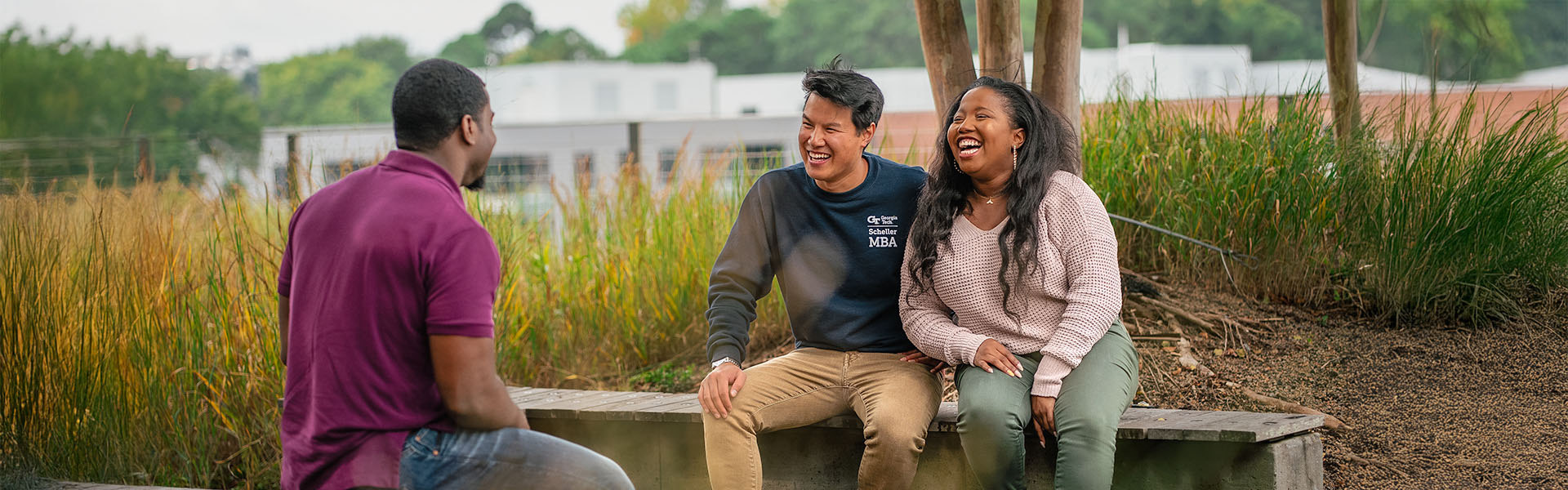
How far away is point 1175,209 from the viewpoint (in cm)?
492

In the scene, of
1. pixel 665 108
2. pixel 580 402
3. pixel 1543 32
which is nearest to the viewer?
pixel 580 402

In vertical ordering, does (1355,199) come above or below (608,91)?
below

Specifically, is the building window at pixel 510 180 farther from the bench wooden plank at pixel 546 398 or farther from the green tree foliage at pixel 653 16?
the green tree foliage at pixel 653 16

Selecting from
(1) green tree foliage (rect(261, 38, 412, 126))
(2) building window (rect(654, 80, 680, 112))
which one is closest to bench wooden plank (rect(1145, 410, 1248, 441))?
(2) building window (rect(654, 80, 680, 112))

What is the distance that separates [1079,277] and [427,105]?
1.57 m

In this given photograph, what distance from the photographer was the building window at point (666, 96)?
55.7 m

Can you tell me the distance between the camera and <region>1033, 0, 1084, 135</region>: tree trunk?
446cm

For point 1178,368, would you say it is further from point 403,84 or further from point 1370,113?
point 403,84

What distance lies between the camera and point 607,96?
54.3 meters

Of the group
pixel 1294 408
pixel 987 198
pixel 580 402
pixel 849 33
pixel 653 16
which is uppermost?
pixel 653 16

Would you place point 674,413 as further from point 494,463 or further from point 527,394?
point 494,463

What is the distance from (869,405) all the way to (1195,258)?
2.31m

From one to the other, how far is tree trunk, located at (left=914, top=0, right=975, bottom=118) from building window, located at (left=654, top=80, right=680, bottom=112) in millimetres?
51330

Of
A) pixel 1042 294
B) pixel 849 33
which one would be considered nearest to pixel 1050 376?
pixel 1042 294
